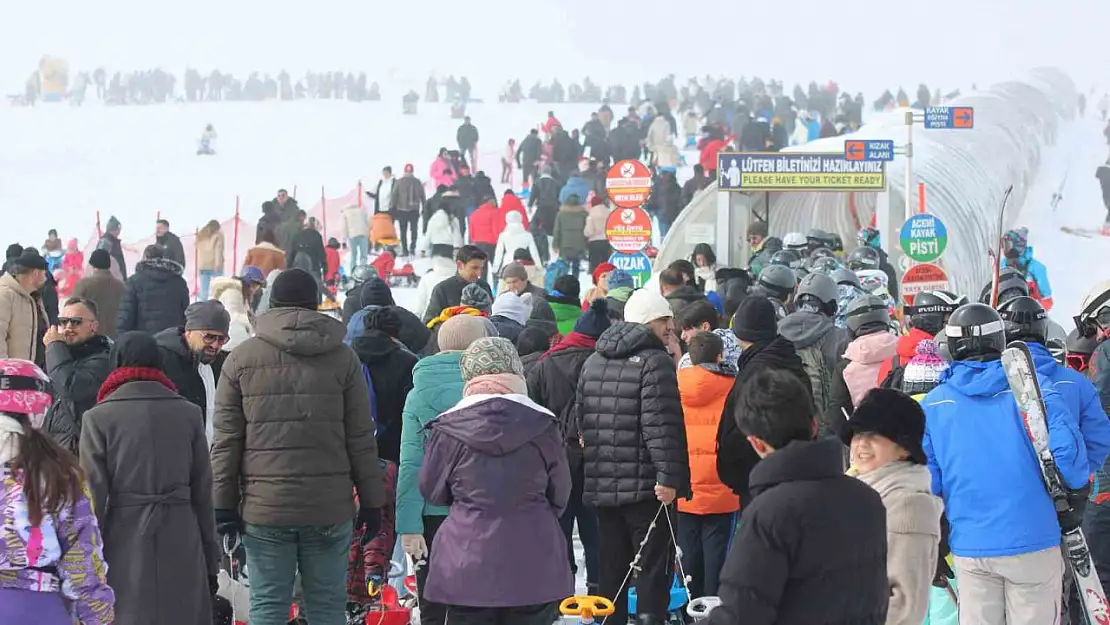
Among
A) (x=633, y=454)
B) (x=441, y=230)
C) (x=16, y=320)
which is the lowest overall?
(x=633, y=454)

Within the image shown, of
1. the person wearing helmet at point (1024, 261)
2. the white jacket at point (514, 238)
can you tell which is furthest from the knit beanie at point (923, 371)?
the white jacket at point (514, 238)

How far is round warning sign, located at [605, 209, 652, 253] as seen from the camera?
15680 millimetres

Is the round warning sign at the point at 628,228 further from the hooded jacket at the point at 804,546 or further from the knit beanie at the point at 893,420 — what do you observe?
the hooded jacket at the point at 804,546

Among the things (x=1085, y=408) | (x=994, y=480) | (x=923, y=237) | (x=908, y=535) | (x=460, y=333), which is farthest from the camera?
(x=923, y=237)

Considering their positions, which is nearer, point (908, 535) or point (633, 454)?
point (908, 535)

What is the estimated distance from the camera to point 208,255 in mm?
20625

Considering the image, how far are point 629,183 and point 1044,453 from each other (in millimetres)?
10852

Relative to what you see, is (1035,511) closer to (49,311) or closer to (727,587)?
(727,587)

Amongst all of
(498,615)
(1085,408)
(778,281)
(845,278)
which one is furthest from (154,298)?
(1085,408)

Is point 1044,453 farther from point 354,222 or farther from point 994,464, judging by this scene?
point 354,222

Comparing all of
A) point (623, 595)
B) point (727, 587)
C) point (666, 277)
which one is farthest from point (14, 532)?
point (666, 277)

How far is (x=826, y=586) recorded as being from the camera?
3600 mm

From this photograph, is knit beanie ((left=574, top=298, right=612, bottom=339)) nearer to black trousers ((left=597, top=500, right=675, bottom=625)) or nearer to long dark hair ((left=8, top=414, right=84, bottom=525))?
black trousers ((left=597, top=500, right=675, bottom=625))

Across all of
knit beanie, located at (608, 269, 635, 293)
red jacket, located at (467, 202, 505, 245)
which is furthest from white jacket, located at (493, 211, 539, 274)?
knit beanie, located at (608, 269, 635, 293)
